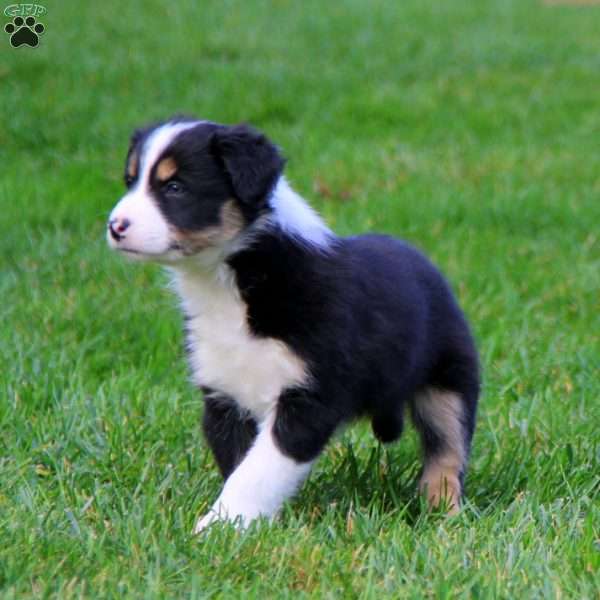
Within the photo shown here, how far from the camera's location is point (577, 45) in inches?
528

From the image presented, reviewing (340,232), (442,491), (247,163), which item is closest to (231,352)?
(247,163)

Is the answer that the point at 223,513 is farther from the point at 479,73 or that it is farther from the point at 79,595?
the point at 479,73

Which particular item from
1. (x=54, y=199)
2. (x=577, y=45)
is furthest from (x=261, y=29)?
(x=54, y=199)

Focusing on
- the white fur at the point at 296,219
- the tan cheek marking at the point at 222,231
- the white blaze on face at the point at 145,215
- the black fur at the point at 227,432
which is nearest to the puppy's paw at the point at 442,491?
the black fur at the point at 227,432

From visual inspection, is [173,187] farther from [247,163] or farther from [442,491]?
[442,491]

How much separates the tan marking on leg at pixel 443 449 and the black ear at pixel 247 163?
102cm

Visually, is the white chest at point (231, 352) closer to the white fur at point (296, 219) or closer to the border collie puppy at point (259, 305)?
the border collie puppy at point (259, 305)

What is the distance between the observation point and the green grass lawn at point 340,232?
134 inches

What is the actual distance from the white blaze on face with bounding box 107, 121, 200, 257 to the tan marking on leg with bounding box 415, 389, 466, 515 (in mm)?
1189

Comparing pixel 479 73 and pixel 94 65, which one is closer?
pixel 94 65

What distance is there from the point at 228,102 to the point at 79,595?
7318mm

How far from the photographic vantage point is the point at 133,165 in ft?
13.0

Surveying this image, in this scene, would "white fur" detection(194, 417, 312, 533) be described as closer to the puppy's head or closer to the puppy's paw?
the puppy's paw

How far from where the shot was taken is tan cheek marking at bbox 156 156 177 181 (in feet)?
12.6
